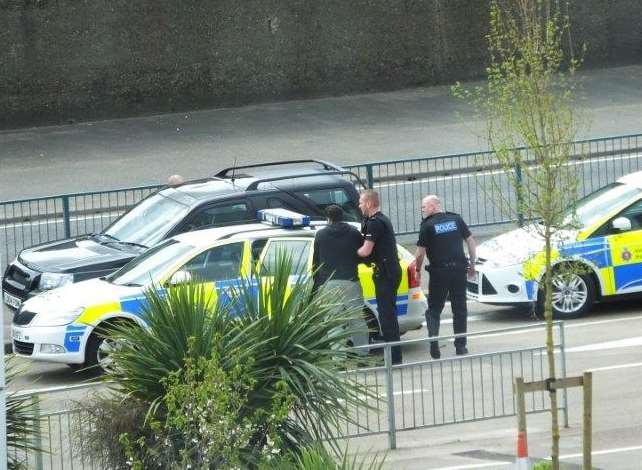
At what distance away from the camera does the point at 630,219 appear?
15.7m

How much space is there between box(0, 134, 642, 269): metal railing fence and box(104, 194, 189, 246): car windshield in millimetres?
2589

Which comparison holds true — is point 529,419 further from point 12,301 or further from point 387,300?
point 12,301

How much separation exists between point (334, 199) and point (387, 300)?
2610 mm

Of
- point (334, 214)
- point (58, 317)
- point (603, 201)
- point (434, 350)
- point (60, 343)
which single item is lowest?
point (434, 350)

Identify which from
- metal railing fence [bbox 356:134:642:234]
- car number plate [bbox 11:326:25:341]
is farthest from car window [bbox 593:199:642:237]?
car number plate [bbox 11:326:25:341]

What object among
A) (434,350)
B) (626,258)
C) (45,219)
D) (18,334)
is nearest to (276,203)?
(18,334)

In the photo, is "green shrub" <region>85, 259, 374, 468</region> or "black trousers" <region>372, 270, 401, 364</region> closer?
"green shrub" <region>85, 259, 374, 468</region>

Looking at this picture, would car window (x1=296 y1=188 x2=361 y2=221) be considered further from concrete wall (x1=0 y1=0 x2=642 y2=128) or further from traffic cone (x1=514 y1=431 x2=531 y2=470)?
concrete wall (x1=0 y1=0 x2=642 y2=128)

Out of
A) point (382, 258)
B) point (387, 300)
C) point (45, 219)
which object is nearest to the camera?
point (382, 258)

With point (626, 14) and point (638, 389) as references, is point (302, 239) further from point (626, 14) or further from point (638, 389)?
point (626, 14)

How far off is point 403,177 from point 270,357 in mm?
11691

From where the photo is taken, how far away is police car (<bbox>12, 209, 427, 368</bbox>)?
1352 centimetres

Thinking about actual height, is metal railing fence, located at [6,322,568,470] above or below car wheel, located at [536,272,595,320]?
below

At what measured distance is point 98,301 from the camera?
1359 cm
